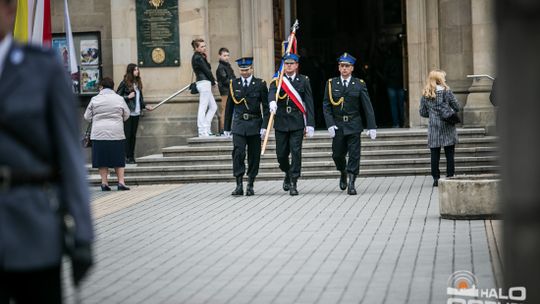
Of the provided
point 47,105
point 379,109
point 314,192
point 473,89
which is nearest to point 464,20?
point 473,89

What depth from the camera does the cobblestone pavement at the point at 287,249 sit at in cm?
839

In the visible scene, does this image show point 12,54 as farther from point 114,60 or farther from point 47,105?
point 114,60

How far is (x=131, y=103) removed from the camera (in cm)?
2220

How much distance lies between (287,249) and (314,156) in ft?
31.9

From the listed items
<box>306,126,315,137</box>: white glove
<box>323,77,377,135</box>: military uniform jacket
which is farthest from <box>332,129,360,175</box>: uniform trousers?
<box>306,126,315,137</box>: white glove

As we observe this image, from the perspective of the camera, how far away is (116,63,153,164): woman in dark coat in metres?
22.1

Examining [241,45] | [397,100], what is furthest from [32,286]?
[397,100]

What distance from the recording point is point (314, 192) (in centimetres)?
1730

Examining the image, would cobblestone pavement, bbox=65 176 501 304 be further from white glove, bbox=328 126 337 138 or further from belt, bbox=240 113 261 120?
belt, bbox=240 113 261 120

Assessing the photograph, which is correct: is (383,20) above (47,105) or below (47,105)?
above

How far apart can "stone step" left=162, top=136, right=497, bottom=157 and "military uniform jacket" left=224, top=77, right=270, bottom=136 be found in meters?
3.69

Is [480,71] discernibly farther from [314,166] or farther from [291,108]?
[291,108]

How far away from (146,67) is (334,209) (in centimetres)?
1023

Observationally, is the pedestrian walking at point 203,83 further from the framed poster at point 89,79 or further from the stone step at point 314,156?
the framed poster at point 89,79
